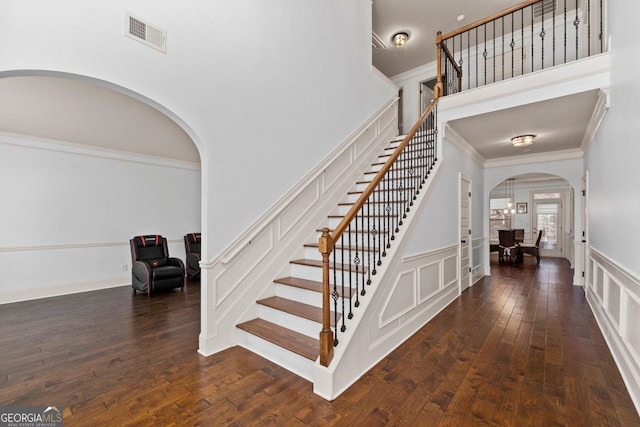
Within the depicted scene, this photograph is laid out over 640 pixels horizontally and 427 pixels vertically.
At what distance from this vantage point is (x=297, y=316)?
2.68 metres

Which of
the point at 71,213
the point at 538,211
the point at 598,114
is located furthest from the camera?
the point at 538,211

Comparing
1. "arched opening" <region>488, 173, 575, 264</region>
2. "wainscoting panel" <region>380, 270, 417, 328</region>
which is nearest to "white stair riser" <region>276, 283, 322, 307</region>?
"wainscoting panel" <region>380, 270, 417, 328</region>

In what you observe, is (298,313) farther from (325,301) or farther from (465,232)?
(465,232)

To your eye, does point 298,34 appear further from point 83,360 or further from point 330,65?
point 83,360

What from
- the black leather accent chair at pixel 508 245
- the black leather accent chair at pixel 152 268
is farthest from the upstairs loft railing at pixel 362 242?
the black leather accent chair at pixel 508 245

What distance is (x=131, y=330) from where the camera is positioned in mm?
3340

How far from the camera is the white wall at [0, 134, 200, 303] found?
466 centimetres

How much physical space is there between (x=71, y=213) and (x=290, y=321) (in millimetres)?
5074

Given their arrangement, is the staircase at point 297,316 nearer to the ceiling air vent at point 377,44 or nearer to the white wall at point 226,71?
the white wall at point 226,71

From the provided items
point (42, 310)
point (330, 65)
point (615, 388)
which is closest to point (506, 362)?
point (615, 388)

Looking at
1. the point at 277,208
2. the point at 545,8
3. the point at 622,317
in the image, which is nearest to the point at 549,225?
the point at 545,8

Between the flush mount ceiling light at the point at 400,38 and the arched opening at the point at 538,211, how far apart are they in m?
6.39

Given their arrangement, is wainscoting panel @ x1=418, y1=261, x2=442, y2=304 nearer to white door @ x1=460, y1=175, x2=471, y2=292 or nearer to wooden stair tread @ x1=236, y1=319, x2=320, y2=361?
white door @ x1=460, y1=175, x2=471, y2=292

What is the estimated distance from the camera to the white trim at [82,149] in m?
4.67
